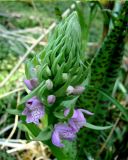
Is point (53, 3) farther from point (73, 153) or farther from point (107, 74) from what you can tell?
point (73, 153)

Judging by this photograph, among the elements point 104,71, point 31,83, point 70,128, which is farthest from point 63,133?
point 104,71

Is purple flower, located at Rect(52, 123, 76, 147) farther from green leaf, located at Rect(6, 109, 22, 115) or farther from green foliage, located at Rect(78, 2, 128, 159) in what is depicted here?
green foliage, located at Rect(78, 2, 128, 159)

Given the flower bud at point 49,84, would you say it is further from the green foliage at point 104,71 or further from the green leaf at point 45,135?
the green foliage at point 104,71

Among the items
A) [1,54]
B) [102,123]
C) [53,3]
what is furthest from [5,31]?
[102,123]

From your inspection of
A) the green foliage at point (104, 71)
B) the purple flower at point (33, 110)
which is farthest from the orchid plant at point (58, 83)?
the green foliage at point (104, 71)

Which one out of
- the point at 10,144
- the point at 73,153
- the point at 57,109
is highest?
the point at 57,109
